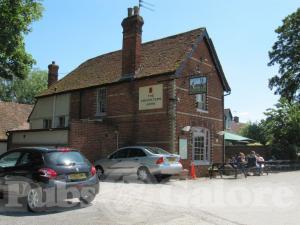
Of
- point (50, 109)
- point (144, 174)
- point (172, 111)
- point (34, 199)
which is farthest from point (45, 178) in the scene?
point (50, 109)

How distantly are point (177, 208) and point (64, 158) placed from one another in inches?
129

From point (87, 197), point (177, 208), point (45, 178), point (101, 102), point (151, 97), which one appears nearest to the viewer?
point (45, 178)

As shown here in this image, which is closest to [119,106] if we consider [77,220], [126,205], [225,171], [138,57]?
[138,57]

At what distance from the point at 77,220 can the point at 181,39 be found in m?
17.0

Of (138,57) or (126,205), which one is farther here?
(138,57)

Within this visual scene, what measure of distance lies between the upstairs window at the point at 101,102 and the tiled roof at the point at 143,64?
509 mm

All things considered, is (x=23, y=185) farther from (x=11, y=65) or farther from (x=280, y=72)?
(x=280, y=72)

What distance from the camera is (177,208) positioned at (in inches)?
448

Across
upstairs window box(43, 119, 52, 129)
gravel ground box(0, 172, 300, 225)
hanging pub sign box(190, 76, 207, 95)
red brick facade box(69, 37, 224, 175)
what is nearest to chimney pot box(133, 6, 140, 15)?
red brick facade box(69, 37, 224, 175)

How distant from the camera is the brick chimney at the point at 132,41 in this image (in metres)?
23.9

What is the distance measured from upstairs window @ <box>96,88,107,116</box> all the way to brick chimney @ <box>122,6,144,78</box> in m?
1.97

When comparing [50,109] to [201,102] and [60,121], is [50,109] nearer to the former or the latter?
[60,121]

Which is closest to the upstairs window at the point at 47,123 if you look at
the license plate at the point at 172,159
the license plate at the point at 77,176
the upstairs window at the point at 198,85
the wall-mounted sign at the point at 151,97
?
the wall-mounted sign at the point at 151,97

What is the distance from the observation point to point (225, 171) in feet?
79.8
